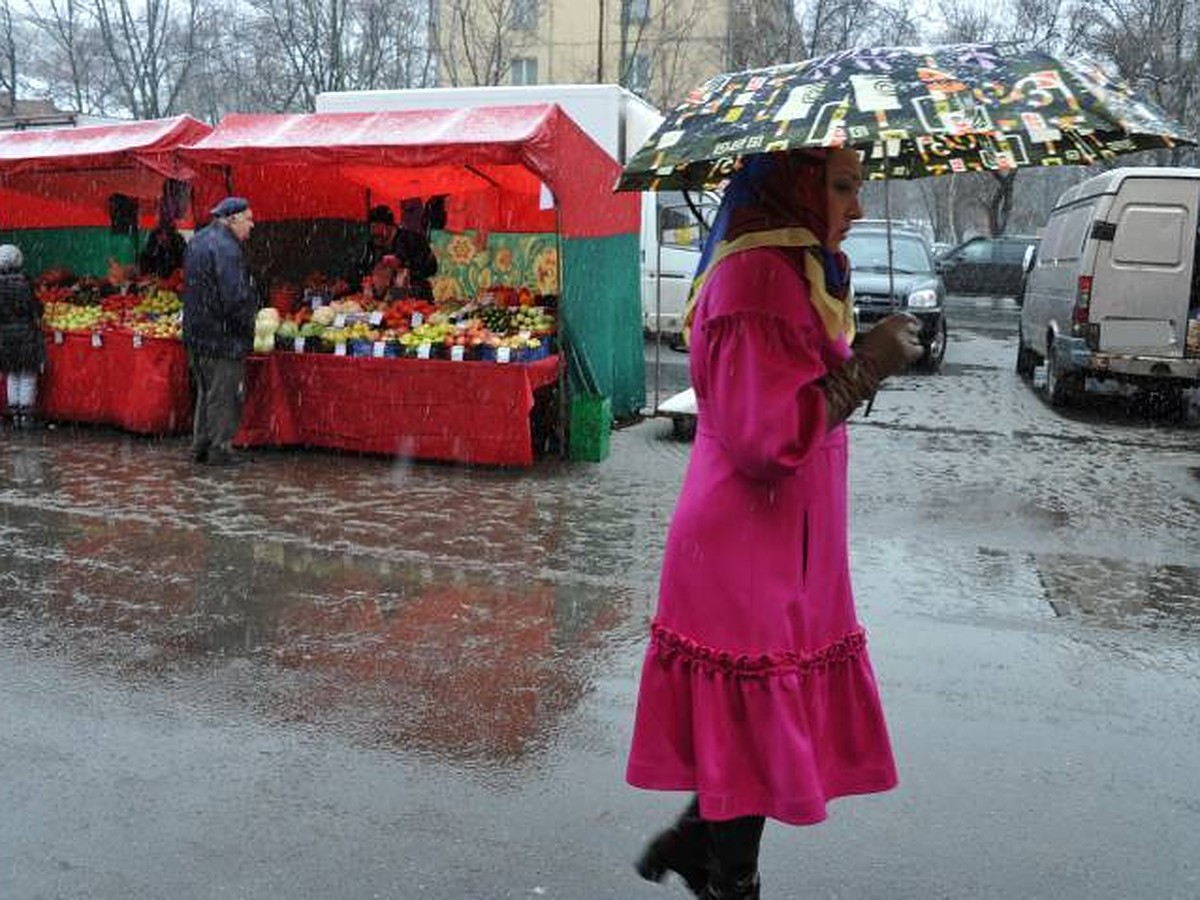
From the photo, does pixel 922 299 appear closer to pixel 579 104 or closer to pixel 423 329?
pixel 579 104

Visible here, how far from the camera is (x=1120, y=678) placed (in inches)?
199

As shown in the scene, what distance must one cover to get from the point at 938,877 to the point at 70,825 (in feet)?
8.61

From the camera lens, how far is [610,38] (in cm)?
3891

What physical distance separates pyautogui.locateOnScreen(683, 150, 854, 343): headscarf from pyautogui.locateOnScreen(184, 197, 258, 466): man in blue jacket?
6.93 meters

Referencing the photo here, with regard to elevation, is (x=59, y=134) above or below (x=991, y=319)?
above

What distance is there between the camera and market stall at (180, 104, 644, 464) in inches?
346

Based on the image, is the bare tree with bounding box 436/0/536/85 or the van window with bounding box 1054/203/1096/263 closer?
the van window with bounding box 1054/203/1096/263

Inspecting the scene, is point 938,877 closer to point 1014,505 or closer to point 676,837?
point 676,837

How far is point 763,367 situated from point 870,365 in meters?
0.27

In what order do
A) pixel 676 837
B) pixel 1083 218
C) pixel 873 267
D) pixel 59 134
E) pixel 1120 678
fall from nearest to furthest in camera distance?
1. pixel 676 837
2. pixel 1120 678
3. pixel 59 134
4. pixel 1083 218
5. pixel 873 267

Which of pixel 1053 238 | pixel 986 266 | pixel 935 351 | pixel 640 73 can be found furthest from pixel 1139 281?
pixel 640 73

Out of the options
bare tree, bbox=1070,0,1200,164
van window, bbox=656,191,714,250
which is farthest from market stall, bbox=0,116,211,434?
bare tree, bbox=1070,0,1200,164

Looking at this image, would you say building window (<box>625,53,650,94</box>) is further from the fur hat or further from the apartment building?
the fur hat

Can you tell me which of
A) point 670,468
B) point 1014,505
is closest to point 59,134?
point 670,468
